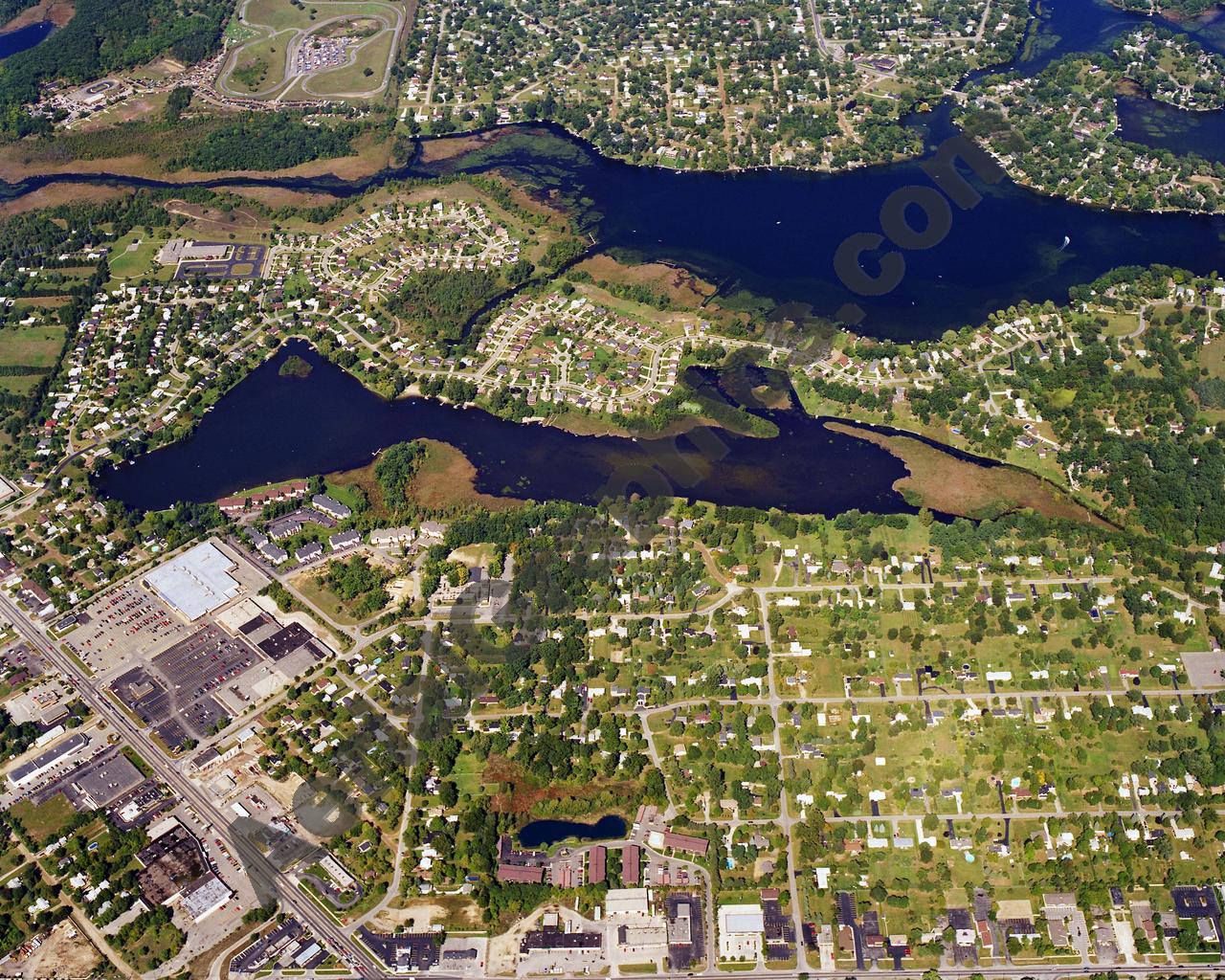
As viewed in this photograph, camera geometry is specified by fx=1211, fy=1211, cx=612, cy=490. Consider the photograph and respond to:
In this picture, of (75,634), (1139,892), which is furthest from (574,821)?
(75,634)

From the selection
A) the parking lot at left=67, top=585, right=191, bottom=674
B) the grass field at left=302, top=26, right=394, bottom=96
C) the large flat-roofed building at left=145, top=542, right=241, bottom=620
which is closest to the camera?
the parking lot at left=67, top=585, right=191, bottom=674

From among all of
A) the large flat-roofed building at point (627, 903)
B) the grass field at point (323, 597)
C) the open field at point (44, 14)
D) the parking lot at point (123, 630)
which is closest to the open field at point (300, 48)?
the open field at point (44, 14)

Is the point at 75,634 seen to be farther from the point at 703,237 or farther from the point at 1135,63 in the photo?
the point at 1135,63

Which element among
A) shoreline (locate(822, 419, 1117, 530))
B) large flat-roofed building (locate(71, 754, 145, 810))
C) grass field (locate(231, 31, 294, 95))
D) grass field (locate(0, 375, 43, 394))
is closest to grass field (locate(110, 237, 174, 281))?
grass field (locate(0, 375, 43, 394))

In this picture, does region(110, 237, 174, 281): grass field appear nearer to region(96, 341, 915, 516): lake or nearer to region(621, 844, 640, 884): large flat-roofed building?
region(96, 341, 915, 516): lake

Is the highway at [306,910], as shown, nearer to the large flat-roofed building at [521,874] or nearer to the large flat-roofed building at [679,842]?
the large flat-roofed building at [679,842]
